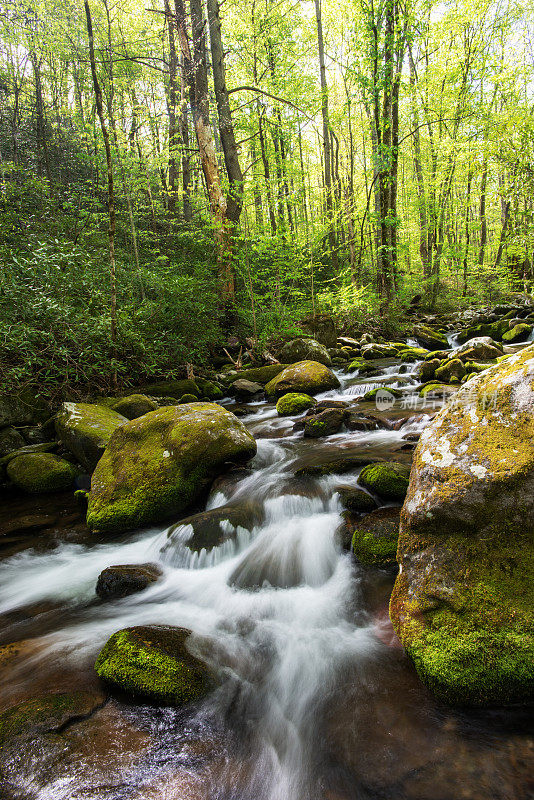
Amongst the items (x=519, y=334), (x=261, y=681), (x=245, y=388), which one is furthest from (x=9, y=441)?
(x=519, y=334)

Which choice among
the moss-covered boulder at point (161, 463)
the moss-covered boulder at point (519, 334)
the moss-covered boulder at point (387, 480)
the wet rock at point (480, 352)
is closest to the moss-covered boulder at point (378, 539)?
the moss-covered boulder at point (387, 480)

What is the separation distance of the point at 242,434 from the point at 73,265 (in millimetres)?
5363

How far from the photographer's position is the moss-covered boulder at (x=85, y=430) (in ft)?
18.8

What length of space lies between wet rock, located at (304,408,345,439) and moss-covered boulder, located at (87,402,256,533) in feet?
4.66

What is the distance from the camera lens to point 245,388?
9328 millimetres

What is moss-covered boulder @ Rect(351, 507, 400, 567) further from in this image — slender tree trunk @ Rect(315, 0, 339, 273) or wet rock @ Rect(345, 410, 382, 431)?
slender tree trunk @ Rect(315, 0, 339, 273)

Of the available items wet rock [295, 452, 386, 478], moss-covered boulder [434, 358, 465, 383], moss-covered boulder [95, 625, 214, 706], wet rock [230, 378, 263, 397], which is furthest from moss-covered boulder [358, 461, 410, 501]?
wet rock [230, 378, 263, 397]

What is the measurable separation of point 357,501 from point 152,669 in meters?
2.25

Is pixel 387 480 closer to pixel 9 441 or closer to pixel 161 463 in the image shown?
pixel 161 463

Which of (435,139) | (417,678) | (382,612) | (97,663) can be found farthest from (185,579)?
(435,139)

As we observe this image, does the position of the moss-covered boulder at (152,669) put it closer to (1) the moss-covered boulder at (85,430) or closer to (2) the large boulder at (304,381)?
(1) the moss-covered boulder at (85,430)

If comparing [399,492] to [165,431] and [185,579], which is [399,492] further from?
[165,431]

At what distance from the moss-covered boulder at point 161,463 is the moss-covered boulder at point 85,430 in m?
0.73

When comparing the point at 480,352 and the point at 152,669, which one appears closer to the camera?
the point at 152,669
